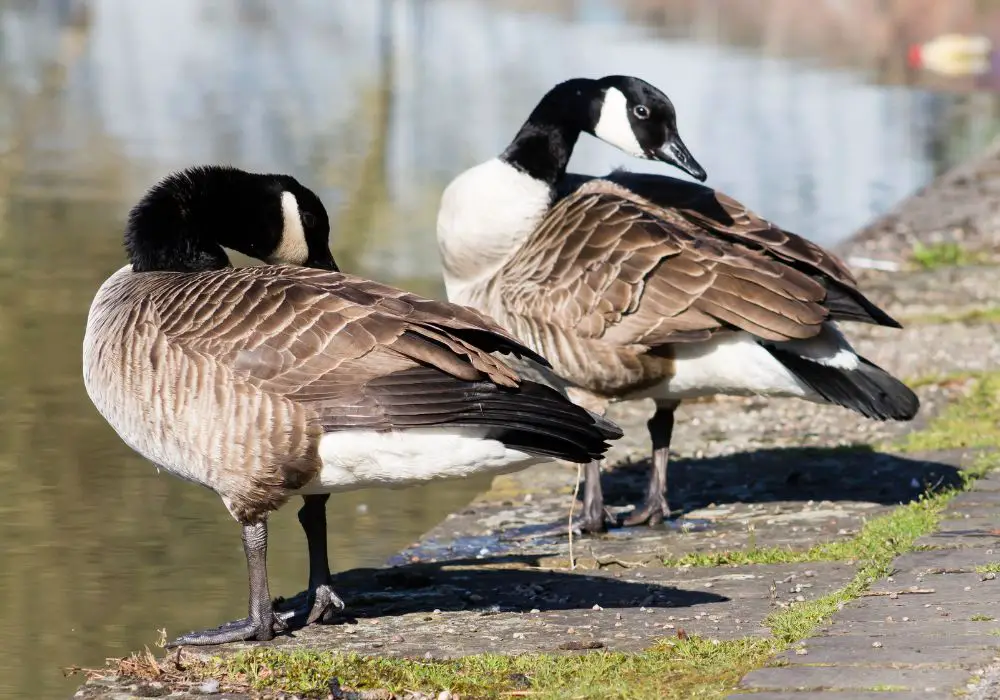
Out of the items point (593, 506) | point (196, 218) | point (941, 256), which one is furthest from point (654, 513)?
point (941, 256)

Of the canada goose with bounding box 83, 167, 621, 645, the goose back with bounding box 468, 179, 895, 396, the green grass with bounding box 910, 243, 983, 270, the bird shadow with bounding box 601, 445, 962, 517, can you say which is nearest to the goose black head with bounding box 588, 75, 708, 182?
the goose back with bounding box 468, 179, 895, 396

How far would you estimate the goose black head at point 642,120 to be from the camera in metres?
6.97

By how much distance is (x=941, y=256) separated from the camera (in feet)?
35.7

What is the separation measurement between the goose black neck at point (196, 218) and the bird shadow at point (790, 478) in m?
2.29

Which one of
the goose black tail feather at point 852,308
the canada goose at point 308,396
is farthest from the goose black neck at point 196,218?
the goose black tail feather at point 852,308

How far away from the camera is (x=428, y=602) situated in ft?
17.8

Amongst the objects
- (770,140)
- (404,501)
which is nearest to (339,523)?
(404,501)

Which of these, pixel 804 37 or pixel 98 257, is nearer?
pixel 98 257

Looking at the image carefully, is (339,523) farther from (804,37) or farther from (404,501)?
(804,37)

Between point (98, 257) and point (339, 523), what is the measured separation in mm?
5195

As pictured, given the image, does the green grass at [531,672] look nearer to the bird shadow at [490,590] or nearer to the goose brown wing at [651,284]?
the bird shadow at [490,590]

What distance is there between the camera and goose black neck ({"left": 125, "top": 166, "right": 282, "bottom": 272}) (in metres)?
5.54

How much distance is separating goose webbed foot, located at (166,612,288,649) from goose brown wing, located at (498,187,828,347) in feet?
6.28

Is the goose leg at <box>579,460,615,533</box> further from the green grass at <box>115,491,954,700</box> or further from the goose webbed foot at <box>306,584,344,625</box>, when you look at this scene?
the green grass at <box>115,491,954,700</box>
